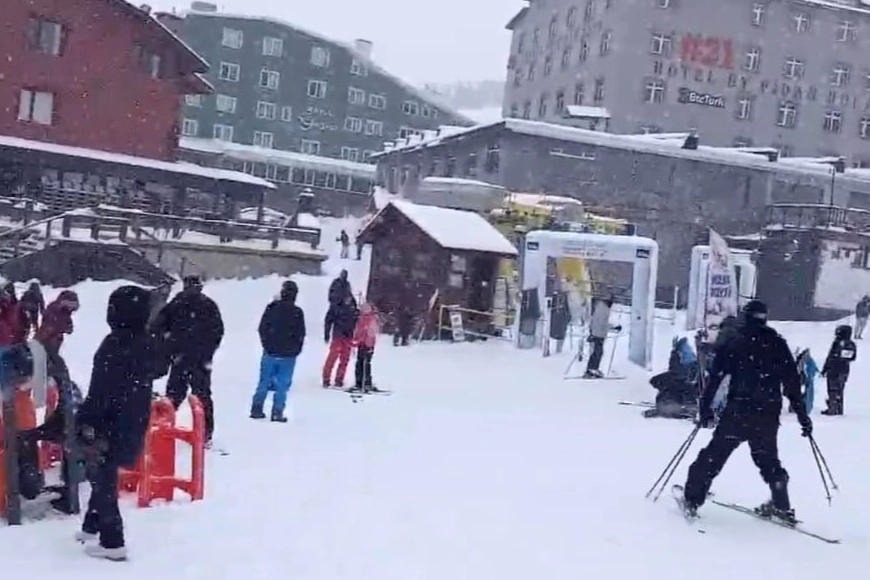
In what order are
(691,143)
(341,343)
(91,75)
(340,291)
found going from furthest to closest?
(691,143) → (91,75) → (340,291) → (341,343)

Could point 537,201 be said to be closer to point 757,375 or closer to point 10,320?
point 10,320

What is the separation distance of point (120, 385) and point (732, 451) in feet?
14.8

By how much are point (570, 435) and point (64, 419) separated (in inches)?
279

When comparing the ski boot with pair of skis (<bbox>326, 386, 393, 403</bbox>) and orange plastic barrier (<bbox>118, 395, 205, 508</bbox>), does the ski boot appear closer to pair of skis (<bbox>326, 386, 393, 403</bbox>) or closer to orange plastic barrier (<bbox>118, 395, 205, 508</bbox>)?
orange plastic barrier (<bbox>118, 395, 205, 508</bbox>)

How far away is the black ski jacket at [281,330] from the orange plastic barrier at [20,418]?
178 inches

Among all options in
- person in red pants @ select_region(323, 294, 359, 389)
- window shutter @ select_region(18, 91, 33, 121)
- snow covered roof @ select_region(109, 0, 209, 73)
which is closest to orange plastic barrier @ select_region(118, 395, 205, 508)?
person in red pants @ select_region(323, 294, 359, 389)

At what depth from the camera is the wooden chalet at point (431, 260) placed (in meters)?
23.4

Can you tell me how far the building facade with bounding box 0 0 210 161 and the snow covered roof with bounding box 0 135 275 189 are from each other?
709mm

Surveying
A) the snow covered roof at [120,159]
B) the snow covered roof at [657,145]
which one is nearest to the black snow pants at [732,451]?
the snow covered roof at [120,159]

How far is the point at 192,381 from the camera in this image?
31.2 feet

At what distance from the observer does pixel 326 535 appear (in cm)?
682

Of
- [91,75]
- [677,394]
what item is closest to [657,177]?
[91,75]

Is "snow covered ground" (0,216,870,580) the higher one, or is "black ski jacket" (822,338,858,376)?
"black ski jacket" (822,338,858,376)

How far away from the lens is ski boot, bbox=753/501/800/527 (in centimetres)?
820
